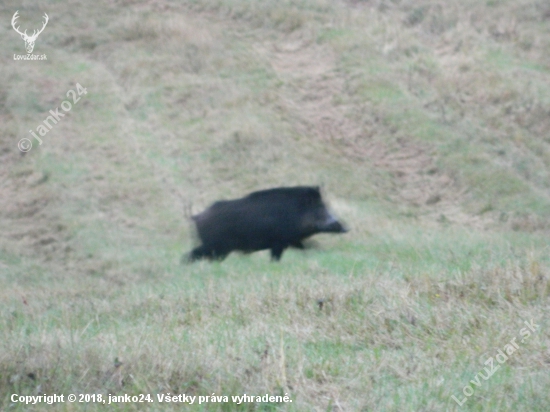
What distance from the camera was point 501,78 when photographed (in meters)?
23.2

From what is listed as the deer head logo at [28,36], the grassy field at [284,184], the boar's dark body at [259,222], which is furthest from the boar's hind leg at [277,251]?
the deer head logo at [28,36]

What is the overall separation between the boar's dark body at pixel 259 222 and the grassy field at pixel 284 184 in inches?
19.6

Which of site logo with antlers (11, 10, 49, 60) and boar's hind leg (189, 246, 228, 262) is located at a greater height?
boar's hind leg (189, 246, 228, 262)

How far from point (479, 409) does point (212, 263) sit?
773 cm

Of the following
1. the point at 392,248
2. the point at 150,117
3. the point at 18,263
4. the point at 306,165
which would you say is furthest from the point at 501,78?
the point at 18,263

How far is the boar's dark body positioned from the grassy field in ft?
1.64

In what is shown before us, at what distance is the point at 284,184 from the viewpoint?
1788cm

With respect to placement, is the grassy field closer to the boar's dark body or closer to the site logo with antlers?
the site logo with antlers

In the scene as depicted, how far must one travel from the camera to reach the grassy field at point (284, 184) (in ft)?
15.3

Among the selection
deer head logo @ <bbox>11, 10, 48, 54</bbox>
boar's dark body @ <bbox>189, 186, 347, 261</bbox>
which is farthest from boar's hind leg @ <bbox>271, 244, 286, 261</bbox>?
deer head logo @ <bbox>11, 10, 48, 54</bbox>

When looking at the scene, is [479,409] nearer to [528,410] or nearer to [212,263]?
[528,410]

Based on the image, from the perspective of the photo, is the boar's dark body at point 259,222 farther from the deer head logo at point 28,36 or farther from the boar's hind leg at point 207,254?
the deer head logo at point 28,36

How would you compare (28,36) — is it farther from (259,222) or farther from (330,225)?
(330,225)

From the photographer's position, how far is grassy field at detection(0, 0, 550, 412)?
15.3 ft
